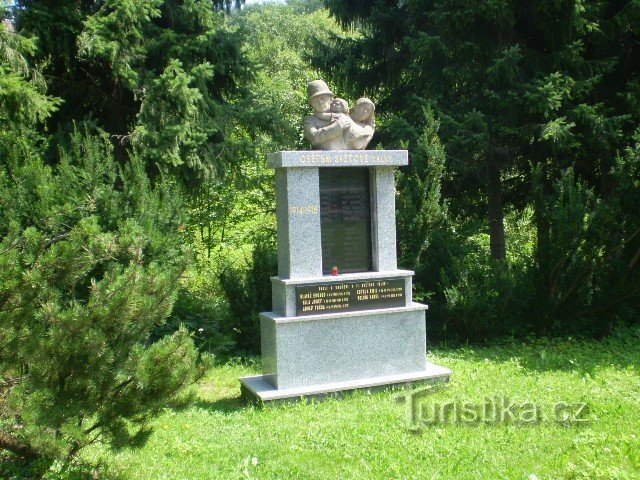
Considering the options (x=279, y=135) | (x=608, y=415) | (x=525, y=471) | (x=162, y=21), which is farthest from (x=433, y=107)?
(x=525, y=471)

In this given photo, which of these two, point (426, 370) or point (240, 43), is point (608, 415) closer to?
point (426, 370)

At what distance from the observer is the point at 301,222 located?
6480 millimetres

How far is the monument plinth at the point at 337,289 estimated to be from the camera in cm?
641

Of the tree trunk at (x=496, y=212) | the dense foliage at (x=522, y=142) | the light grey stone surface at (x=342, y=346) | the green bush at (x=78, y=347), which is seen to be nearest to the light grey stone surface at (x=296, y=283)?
the light grey stone surface at (x=342, y=346)

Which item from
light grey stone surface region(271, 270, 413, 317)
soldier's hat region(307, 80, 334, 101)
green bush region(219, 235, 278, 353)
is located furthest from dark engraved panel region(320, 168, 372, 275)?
green bush region(219, 235, 278, 353)

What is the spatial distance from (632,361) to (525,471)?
152 inches

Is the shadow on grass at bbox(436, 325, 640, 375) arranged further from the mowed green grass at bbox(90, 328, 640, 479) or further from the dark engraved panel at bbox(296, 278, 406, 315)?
the dark engraved panel at bbox(296, 278, 406, 315)

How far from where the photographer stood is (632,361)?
7512 mm

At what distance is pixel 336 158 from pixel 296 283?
1.38 metres

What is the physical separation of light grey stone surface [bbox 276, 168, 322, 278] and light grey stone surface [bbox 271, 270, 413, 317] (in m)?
0.11

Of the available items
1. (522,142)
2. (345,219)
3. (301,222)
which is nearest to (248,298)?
(345,219)

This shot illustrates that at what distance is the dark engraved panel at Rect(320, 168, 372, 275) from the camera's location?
6.77 meters

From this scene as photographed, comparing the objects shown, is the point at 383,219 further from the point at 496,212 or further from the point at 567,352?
the point at 496,212

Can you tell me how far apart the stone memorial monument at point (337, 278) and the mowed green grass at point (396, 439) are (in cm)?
32
